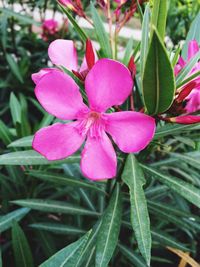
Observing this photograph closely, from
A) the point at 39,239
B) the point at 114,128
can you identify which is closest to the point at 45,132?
the point at 114,128

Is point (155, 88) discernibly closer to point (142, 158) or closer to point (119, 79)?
point (119, 79)

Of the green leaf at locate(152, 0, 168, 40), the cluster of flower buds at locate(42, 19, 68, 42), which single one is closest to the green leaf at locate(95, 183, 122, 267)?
the green leaf at locate(152, 0, 168, 40)

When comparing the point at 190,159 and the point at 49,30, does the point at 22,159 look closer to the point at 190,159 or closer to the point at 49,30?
the point at 190,159

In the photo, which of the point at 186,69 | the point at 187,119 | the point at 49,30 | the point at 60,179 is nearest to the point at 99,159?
the point at 187,119

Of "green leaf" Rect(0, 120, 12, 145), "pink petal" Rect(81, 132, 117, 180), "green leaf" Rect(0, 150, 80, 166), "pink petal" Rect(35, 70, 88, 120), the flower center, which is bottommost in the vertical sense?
"green leaf" Rect(0, 120, 12, 145)

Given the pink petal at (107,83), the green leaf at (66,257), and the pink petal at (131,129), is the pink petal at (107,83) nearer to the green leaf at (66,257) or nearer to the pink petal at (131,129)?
the pink petal at (131,129)

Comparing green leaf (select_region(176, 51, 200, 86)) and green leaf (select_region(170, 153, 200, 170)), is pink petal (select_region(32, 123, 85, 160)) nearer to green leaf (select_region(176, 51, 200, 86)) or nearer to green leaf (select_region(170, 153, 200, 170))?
green leaf (select_region(176, 51, 200, 86))
